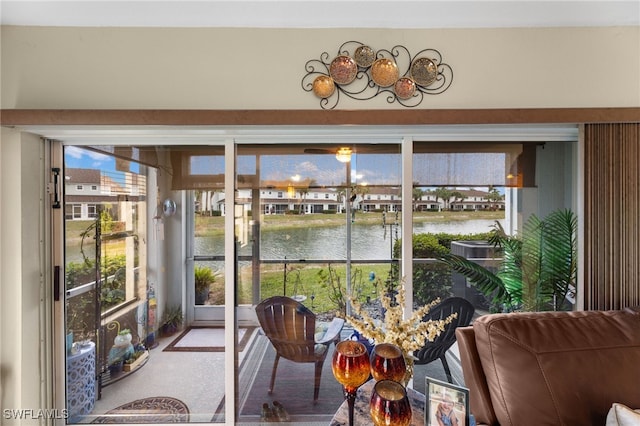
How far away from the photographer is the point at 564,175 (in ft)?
5.65

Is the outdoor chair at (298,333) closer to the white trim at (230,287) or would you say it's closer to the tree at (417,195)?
the white trim at (230,287)

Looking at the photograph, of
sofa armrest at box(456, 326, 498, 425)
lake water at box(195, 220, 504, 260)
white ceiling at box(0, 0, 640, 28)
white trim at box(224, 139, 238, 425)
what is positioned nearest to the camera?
sofa armrest at box(456, 326, 498, 425)

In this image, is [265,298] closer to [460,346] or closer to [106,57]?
[460,346]

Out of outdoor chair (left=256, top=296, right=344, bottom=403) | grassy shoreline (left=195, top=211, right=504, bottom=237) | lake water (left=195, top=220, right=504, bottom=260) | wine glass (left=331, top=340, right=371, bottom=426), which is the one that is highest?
grassy shoreline (left=195, top=211, right=504, bottom=237)

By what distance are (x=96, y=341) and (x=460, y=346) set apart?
6.88 ft

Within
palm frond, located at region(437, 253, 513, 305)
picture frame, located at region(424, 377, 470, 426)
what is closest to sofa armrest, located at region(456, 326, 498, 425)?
picture frame, located at region(424, 377, 470, 426)

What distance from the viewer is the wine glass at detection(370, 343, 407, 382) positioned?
103 cm

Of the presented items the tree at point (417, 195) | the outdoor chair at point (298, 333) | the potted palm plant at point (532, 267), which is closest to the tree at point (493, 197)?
the potted palm plant at point (532, 267)

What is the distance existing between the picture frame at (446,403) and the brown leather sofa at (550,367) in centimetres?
32

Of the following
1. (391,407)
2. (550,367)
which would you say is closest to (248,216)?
(391,407)

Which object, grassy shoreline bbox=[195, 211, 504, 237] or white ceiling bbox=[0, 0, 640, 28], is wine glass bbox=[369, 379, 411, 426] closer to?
grassy shoreline bbox=[195, 211, 504, 237]

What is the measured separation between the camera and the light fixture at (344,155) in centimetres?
178

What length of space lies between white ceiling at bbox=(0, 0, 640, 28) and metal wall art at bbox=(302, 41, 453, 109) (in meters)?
0.15

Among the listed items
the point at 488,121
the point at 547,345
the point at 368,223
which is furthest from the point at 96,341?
the point at 488,121
